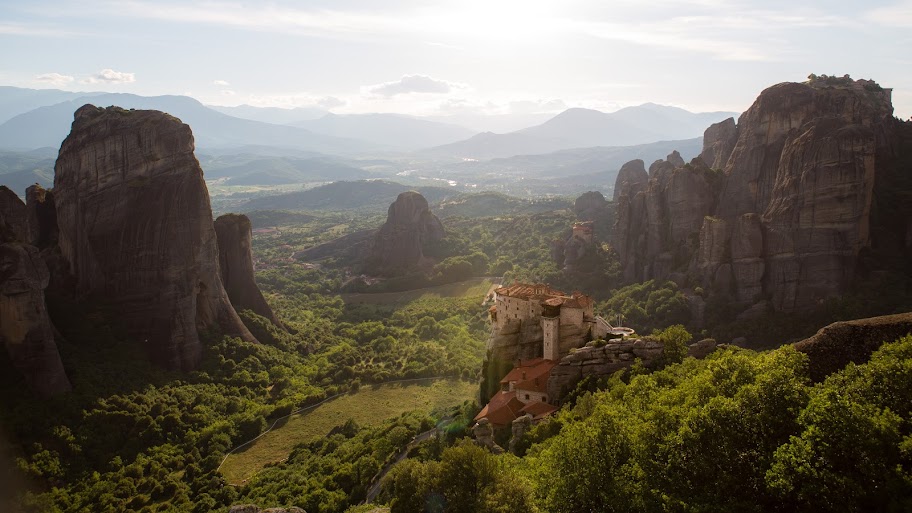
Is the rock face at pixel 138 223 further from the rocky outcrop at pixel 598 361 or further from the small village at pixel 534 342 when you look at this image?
the rocky outcrop at pixel 598 361

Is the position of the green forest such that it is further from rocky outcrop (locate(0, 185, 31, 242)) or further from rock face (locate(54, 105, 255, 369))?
rocky outcrop (locate(0, 185, 31, 242))

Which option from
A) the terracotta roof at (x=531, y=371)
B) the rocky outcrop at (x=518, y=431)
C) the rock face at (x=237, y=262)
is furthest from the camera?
the rock face at (x=237, y=262)

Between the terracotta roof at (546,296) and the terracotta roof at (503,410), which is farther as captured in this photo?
the terracotta roof at (546,296)

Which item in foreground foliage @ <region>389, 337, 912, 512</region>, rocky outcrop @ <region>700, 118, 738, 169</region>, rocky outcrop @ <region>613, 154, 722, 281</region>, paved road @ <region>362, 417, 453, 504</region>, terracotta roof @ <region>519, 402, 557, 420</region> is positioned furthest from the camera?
rocky outcrop @ <region>700, 118, 738, 169</region>

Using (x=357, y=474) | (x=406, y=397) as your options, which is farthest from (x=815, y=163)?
(x=357, y=474)

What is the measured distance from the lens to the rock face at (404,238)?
107213 millimetres

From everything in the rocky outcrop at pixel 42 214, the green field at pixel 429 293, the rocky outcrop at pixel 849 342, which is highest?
the rocky outcrop at pixel 42 214

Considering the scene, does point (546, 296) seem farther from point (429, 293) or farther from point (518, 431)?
point (429, 293)

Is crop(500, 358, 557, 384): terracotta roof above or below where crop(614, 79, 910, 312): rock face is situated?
below

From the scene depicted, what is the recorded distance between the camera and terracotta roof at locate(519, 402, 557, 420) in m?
32.9

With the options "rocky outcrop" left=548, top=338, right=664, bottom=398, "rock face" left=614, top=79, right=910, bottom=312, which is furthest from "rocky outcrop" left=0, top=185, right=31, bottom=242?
"rock face" left=614, top=79, right=910, bottom=312

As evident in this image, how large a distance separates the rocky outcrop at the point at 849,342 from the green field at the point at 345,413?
32.7 m

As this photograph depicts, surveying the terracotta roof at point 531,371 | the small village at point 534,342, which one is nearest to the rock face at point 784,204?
the small village at point 534,342

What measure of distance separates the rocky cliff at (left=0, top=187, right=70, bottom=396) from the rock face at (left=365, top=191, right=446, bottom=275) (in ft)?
223
